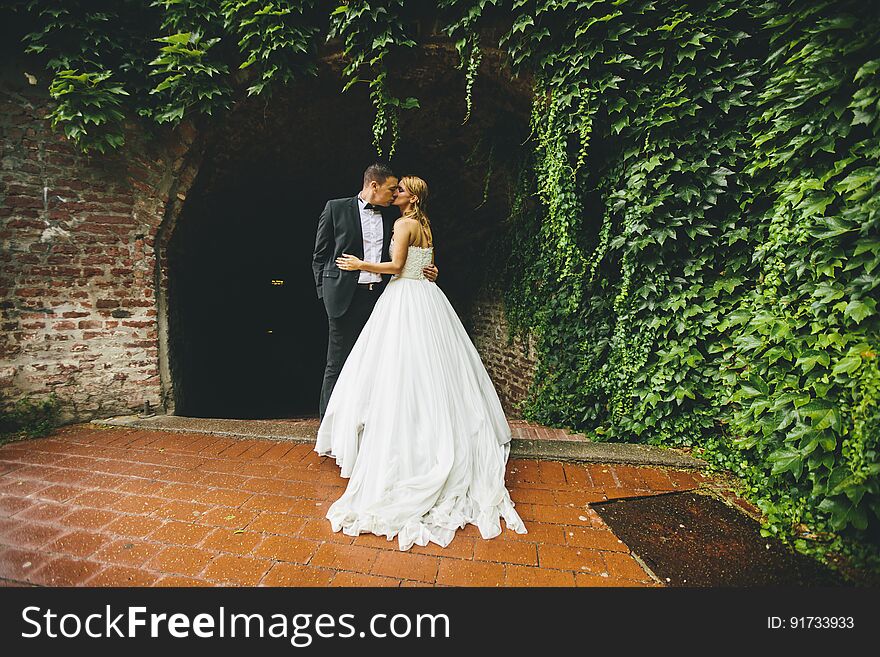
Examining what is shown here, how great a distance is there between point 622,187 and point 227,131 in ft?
12.3

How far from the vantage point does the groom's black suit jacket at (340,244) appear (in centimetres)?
324

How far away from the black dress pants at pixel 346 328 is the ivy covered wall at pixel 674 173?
1.66m

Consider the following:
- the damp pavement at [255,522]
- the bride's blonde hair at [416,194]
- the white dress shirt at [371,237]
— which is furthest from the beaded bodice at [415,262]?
the damp pavement at [255,522]

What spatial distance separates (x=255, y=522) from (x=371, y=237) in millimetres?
2086

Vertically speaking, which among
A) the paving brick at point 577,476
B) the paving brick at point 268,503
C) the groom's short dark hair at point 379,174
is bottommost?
the paving brick at point 268,503

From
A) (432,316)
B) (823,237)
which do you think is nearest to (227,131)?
(432,316)

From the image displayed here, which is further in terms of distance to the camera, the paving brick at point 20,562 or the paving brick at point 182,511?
the paving brick at point 182,511

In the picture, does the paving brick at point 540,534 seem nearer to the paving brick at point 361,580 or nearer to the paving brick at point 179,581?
the paving brick at point 361,580

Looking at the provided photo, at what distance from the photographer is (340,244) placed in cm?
323

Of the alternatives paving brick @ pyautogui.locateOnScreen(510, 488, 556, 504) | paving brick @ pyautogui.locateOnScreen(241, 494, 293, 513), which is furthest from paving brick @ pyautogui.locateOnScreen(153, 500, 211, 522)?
paving brick @ pyautogui.locateOnScreen(510, 488, 556, 504)

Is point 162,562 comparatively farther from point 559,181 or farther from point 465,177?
point 465,177

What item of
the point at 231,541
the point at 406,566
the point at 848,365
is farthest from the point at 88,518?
the point at 848,365

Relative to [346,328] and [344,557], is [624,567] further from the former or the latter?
[346,328]

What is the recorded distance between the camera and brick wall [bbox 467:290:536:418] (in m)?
5.30
